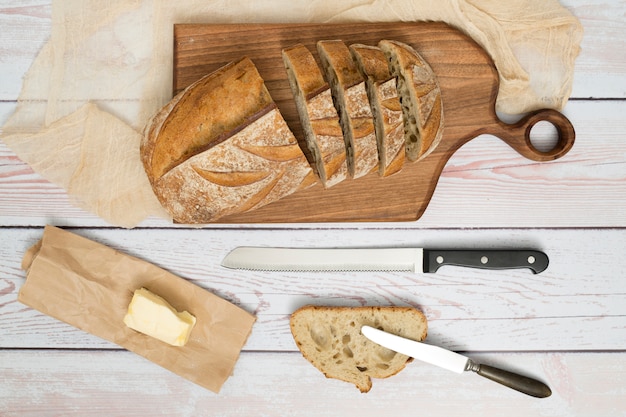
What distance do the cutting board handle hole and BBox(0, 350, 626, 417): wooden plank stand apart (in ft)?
2.83

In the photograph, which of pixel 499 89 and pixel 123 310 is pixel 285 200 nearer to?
pixel 123 310

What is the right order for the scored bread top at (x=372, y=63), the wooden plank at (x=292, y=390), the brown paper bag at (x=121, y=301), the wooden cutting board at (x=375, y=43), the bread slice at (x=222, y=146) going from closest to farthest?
the bread slice at (x=222, y=146) → the scored bread top at (x=372, y=63) → the wooden cutting board at (x=375, y=43) → the brown paper bag at (x=121, y=301) → the wooden plank at (x=292, y=390)

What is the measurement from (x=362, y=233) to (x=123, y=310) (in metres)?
1.00

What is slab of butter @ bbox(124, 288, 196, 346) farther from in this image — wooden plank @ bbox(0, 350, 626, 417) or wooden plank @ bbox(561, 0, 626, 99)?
wooden plank @ bbox(561, 0, 626, 99)

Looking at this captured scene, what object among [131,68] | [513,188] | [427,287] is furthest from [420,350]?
[131,68]

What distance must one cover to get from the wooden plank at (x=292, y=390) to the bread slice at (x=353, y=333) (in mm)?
104

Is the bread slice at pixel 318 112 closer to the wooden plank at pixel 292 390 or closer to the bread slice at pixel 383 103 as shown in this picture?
the bread slice at pixel 383 103

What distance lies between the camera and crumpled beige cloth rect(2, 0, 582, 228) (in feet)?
6.50

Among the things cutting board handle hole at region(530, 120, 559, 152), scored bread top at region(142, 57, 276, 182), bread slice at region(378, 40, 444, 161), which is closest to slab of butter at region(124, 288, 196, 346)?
scored bread top at region(142, 57, 276, 182)

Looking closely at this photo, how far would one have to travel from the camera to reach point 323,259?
2.03m

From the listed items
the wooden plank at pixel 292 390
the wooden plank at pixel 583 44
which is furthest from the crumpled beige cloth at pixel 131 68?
the wooden plank at pixel 292 390

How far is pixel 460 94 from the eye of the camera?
1.96 metres

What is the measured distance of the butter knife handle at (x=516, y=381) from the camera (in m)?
2.02

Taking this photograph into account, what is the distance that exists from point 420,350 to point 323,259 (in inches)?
20.2
